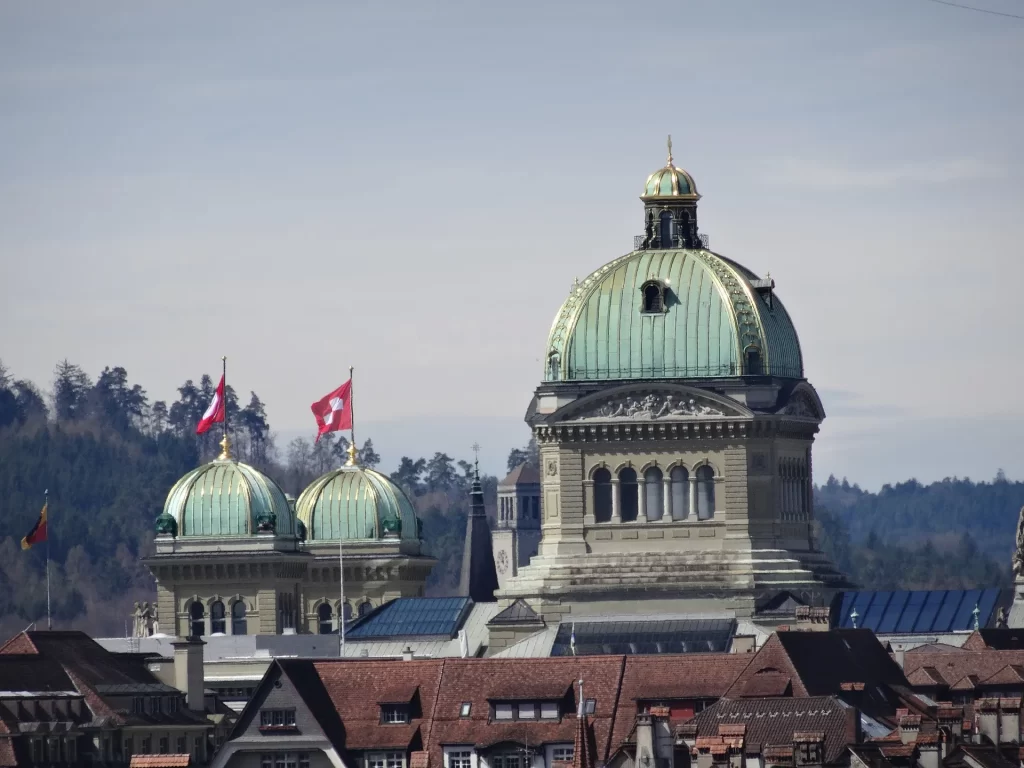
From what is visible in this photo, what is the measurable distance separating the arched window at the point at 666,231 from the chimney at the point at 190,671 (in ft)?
79.3

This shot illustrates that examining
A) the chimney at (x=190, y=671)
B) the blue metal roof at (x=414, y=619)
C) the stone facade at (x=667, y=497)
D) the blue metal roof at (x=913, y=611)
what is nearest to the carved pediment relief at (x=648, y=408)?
the stone facade at (x=667, y=497)

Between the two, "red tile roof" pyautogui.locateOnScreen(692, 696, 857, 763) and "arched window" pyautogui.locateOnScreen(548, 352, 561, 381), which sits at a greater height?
"arched window" pyautogui.locateOnScreen(548, 352, 561, 381)

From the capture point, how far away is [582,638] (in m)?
151

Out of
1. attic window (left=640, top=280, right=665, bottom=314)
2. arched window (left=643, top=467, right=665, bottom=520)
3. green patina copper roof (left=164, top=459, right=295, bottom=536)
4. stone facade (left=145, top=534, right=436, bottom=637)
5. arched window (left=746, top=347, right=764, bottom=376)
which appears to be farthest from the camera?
green patina copper roof (left=164, top=459, right=295, bottom=536)

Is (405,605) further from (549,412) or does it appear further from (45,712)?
(45,712)

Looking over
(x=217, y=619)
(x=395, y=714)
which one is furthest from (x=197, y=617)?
(x=395, y=714)

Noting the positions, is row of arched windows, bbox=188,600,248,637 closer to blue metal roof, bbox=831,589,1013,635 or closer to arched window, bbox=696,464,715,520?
arched window, bbox=696,464,715,520

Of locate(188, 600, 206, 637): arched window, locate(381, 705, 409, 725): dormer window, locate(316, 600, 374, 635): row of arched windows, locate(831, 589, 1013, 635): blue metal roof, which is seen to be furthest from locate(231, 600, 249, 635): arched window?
locate(381, 705, 409, 725): dormer window

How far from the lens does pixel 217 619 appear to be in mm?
167750

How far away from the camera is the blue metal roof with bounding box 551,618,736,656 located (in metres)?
148

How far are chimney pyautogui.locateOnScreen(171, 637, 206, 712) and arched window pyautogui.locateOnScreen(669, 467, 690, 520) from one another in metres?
18.4

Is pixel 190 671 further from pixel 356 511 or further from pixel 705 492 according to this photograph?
pixel 356 511

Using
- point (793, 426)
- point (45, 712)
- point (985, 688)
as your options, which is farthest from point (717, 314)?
point (45, 712)

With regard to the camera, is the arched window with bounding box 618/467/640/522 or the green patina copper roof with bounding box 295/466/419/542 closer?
the arched window with bounding box 618/467/640/522
